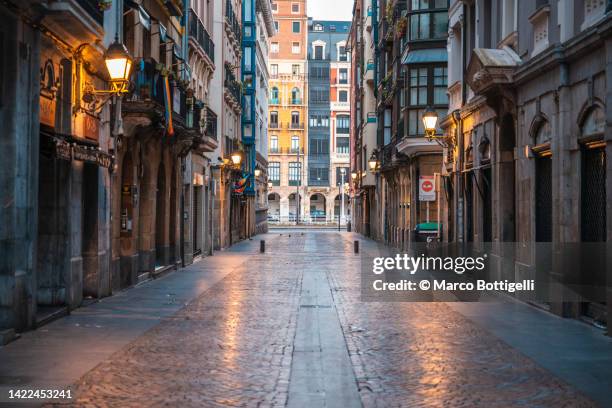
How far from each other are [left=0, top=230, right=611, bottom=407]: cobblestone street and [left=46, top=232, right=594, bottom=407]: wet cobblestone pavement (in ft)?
0.04

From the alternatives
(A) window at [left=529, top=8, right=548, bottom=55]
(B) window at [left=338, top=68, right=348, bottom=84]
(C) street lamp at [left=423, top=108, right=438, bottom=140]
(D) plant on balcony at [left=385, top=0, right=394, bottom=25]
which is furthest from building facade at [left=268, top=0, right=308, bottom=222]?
(A) window at [left=529, top=8, right=548, bottom=55]

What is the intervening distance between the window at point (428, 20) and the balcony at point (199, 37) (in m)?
8.63

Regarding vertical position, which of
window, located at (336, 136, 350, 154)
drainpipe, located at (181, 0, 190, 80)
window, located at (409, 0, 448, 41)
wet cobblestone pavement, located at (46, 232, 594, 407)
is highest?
window, located at (336, 136, 350, 154)

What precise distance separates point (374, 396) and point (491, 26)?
15.6 meters

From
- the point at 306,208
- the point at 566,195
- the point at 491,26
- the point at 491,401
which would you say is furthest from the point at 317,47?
the point at 491,401

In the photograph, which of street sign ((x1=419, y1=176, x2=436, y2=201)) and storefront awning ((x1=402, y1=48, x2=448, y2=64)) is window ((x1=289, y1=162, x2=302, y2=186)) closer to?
storefront awning ((x1=402, y1=48, x2=448, y2=64))

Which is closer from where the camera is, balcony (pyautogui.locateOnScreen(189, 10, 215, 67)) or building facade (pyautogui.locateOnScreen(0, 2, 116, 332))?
building facade (pyautogui.locateOnScreen(0, 2, 116, 332))

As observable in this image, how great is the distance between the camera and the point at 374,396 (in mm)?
8727

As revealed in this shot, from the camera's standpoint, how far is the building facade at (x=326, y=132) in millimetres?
110562

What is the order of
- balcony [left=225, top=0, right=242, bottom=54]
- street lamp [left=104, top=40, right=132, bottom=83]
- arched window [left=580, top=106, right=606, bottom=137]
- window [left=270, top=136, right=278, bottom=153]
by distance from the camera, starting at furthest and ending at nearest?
window [left=270, top=136, right=278, bottom=153]
balcony [left=225, top=0, right=242, bottom=54]
street lamp [left=104, top=40, right=132, bottom=83]
arched window [left=580, top=106, right=606, bottom=137]

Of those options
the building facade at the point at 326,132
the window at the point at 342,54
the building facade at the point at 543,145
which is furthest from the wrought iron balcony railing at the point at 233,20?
the window at the point at 342,54

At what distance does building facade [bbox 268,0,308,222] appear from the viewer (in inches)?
4321

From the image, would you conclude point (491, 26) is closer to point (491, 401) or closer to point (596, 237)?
point (596, 237)

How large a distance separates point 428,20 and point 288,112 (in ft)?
247
